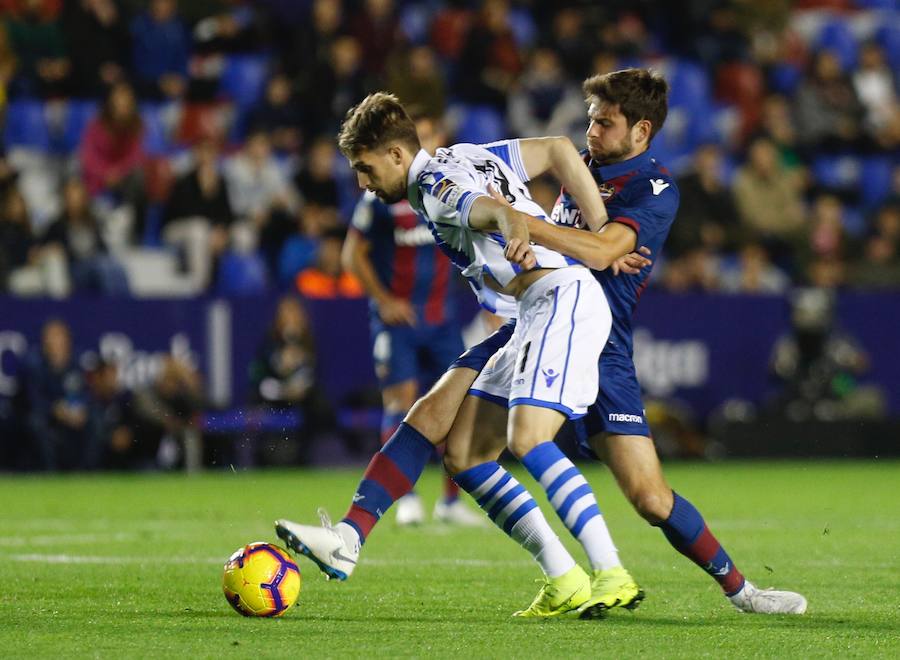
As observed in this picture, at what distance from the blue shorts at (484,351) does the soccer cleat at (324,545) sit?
0.84 m

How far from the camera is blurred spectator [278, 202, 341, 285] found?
15945 mm

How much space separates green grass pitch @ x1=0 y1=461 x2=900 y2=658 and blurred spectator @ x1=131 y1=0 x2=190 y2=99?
18.6 feet

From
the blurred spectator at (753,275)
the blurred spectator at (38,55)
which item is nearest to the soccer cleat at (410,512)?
the blurred spectator at (753,275)

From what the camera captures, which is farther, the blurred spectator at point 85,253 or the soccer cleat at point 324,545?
the blurred spectator at point 85,253

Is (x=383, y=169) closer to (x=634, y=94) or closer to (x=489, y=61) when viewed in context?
(x=634, y=94)

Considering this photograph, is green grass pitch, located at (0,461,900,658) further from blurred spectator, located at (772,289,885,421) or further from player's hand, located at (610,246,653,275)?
blurred spectator, located at (772,289,885,421)

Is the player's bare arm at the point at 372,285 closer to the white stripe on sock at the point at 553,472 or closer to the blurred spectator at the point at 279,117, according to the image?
the white stripe on sock at the point at 553,472

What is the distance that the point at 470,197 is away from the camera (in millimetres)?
5848

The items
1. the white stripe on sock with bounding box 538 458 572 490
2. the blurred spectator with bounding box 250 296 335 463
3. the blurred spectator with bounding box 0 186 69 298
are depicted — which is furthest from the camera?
the blurred spectator with bounding box 0 186 69 298

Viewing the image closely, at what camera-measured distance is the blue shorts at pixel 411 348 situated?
1072 centimetres

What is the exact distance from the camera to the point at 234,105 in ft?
58.1

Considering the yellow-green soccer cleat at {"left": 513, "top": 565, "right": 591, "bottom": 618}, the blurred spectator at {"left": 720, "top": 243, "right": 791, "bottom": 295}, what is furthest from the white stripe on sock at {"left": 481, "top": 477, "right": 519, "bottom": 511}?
the blurred spectator at {"left": 720, "top": 243, "right": 791, "bottom": 295}

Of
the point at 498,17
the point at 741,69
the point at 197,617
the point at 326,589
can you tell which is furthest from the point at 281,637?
the point at 741,69

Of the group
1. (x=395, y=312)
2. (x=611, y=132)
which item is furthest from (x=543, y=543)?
(x=395, y=312)
